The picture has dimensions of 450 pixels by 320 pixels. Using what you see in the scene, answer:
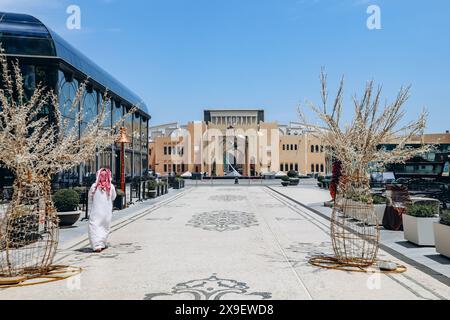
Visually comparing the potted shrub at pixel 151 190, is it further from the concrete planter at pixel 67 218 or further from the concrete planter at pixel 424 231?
the concrete planter at pixel 424 231

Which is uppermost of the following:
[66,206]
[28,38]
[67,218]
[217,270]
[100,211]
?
[28,38]

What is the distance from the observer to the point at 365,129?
823cm

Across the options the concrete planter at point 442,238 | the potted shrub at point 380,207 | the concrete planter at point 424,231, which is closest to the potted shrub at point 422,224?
the concrete planter at point 424,231

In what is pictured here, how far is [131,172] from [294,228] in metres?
32.2

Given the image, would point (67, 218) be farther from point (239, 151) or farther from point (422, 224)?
point (239, 151)

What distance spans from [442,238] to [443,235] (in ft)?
0.27

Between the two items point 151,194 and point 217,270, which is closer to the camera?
point 217,270

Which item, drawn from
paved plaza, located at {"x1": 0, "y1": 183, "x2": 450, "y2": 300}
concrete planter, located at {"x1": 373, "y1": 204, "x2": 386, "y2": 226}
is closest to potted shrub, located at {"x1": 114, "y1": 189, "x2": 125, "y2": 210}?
paved plaza, located at {"x1": 0, "y1": 183, "x2": 450, "y2": 300}

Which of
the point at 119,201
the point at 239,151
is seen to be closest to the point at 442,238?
the point at 119,201

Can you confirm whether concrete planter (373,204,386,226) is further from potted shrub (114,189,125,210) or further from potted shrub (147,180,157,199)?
potted shrub (147,180,157,199)

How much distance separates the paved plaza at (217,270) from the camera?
6359 millimetres

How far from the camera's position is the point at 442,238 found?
878cm

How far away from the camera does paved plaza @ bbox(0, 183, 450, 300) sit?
636 cm
